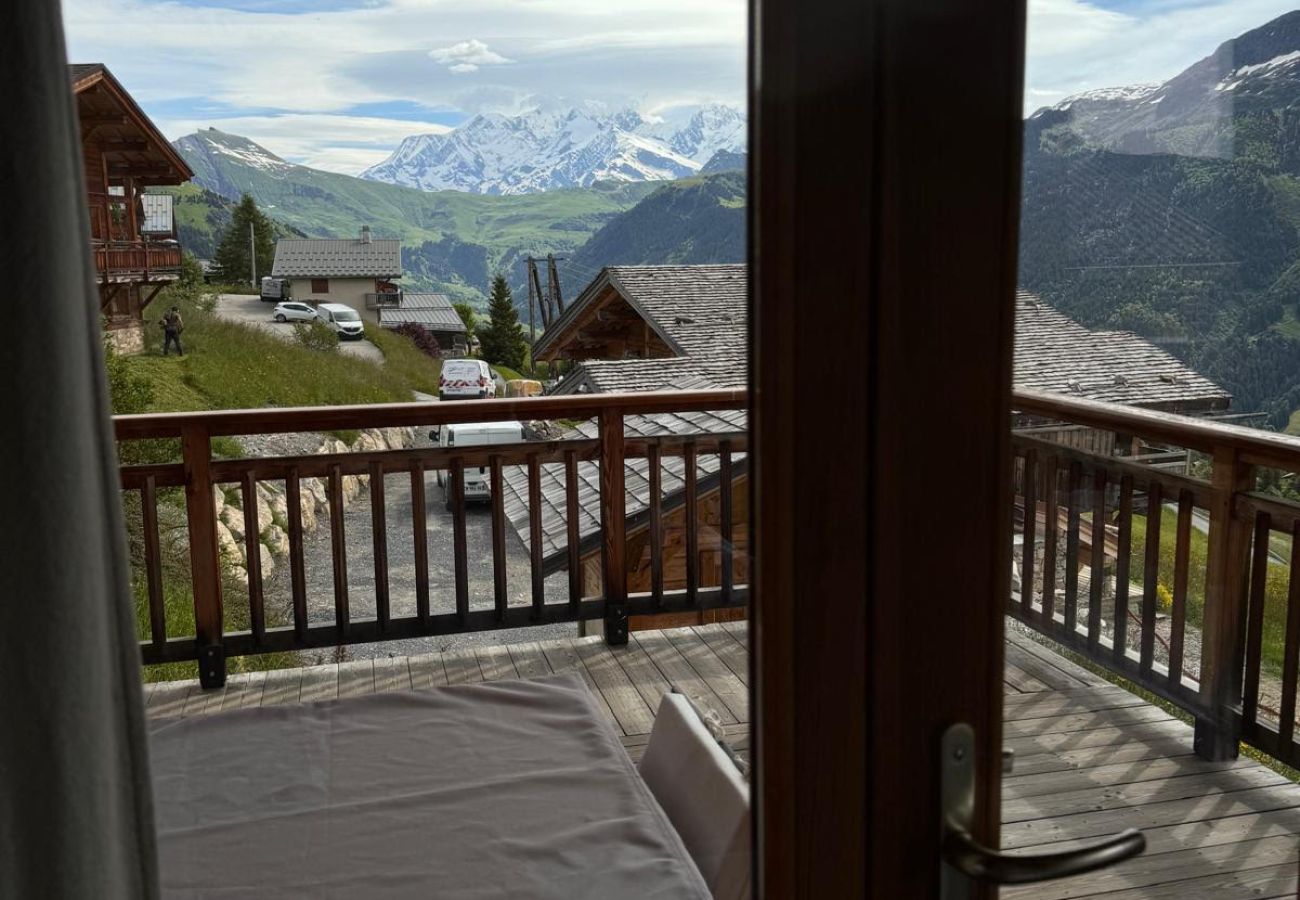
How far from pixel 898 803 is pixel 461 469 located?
6.50ft

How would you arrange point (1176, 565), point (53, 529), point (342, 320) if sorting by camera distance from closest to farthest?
1. point (53, 529)
2. point (1176, 565)
3. point (342, 320)

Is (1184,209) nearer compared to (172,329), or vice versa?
(1184,209)

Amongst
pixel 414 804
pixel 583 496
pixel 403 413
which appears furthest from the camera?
pixel 583 496

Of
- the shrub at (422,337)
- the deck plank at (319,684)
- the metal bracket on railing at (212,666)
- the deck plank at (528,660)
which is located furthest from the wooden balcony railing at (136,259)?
the deck plank at (528,660)

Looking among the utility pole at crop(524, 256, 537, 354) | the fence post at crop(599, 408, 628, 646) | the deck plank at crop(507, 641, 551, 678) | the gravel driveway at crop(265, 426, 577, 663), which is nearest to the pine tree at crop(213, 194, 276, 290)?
the utility pole at crop(524, 256, 537, 354)

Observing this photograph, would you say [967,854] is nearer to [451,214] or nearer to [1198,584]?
[1198,584]

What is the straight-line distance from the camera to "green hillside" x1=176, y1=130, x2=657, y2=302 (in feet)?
2.85

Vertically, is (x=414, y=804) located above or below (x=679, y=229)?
below

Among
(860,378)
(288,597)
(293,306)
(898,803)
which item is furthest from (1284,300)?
(288,597)

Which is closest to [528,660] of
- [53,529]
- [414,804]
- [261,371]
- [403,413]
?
[403,413]

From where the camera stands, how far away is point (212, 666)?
150 cm

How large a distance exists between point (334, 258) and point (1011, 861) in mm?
703

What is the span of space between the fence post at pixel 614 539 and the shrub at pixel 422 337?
693 millimetres

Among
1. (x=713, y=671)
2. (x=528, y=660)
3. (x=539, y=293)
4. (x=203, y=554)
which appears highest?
(x=539, y=293)
